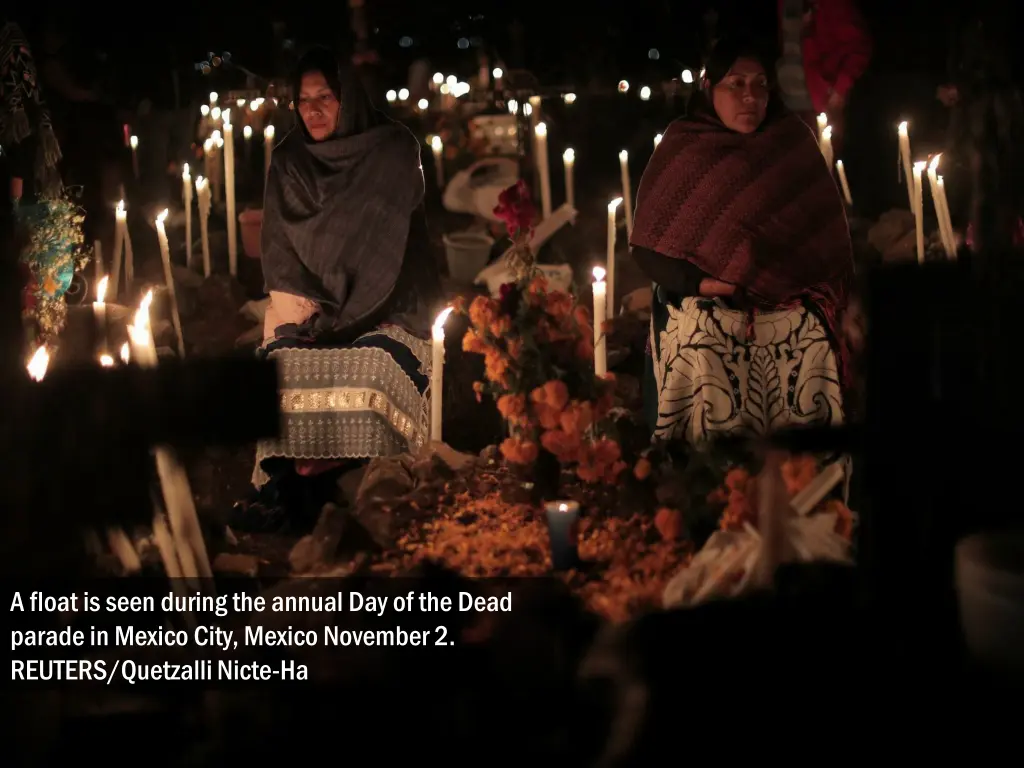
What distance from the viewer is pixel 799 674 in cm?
265

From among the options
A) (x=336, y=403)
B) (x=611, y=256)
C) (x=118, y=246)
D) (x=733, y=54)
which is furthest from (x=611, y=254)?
(x=118, y=246)

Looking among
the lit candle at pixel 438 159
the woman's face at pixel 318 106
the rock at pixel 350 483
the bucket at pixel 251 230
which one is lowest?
the rock at pixel 350 483

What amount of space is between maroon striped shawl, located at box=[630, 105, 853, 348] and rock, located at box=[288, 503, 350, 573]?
152 centimetres

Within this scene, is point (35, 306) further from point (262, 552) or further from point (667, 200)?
point (667, 200)

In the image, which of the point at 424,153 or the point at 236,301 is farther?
the point at 424,153

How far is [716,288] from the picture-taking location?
4508 mm

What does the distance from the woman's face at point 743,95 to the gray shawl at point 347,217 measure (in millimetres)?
1165

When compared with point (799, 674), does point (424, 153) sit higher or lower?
higher

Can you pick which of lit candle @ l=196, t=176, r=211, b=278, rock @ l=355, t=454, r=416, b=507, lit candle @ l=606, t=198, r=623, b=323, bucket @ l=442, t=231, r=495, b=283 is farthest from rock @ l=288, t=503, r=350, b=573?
lit candle @ l=196, t=176, r=211, b=278

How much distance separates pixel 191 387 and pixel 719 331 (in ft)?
8.92

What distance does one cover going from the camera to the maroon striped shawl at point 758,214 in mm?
4527

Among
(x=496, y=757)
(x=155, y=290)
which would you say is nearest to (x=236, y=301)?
(x=155, y=290)

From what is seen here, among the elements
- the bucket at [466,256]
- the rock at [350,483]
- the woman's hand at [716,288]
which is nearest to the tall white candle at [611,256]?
the bucket at [466,256]

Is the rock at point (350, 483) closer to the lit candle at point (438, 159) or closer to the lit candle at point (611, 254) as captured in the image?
the lit candle at point (611, 254)
